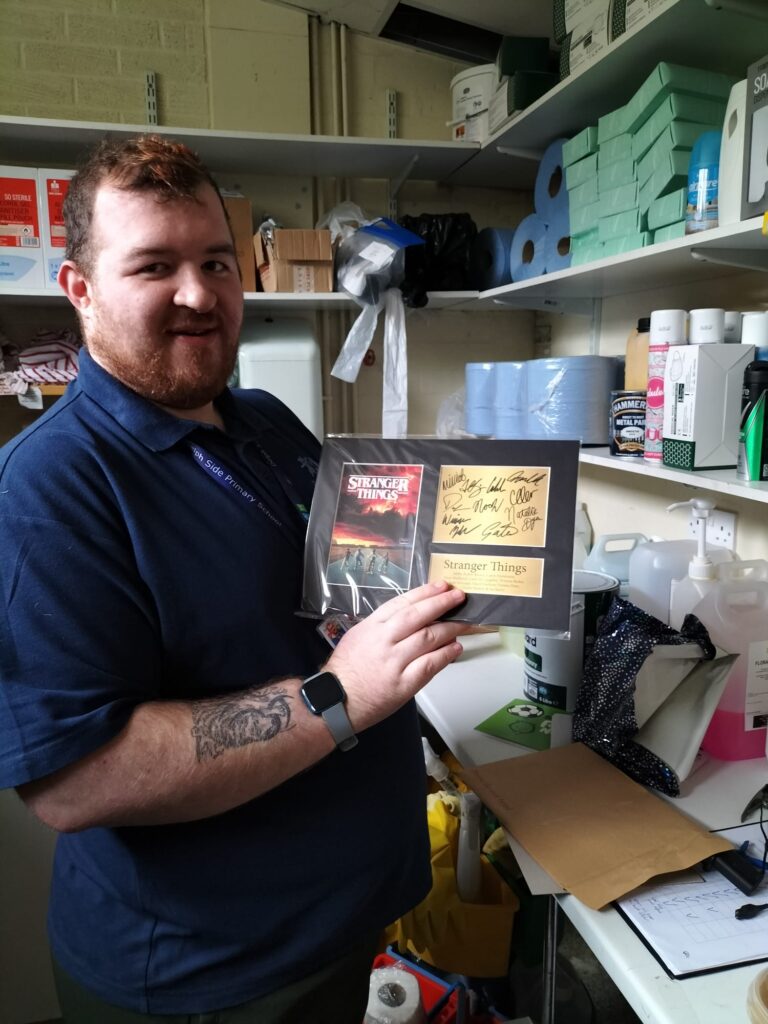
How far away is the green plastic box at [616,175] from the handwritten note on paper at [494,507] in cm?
92

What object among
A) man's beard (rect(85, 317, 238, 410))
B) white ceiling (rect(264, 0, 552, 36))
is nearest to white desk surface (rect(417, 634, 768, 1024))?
man's beard (rect(85, 317, 238, 410))

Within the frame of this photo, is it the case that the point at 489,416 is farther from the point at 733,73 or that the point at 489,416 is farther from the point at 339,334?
the point at 733,73

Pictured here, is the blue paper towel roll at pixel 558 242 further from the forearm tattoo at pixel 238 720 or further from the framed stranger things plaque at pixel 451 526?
the forearm tattoo at pixel 238 720

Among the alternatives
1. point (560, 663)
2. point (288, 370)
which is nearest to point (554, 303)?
point (288, 370)

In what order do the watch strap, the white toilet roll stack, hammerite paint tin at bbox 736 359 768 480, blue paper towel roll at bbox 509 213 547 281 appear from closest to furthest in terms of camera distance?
the watch strap, hammerite paint tin at bbox 736 359 768 480, the white toilet roll stack, blue paper towel roll at bbox 509 213 547 281

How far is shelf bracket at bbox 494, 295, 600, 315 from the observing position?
2.01 metres

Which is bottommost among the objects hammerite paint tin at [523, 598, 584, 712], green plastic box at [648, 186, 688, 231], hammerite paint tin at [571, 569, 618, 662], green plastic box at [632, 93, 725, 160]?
hammerite paint tin at [523, 598, 584, 712]

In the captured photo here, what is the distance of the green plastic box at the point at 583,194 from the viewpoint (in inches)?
62.7

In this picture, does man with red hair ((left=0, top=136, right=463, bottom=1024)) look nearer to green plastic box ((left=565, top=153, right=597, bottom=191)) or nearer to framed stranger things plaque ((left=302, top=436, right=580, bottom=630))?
framed stranger things plaque ((left=302, top=436, right=580, bottom=630))

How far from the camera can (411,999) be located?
1.41 metres

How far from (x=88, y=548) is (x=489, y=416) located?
1449mm

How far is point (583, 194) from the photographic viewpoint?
1636mm

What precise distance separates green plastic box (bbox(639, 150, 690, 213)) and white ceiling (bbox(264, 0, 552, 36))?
3.57 feet

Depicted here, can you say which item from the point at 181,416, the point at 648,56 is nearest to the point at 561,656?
the point at 181,416
